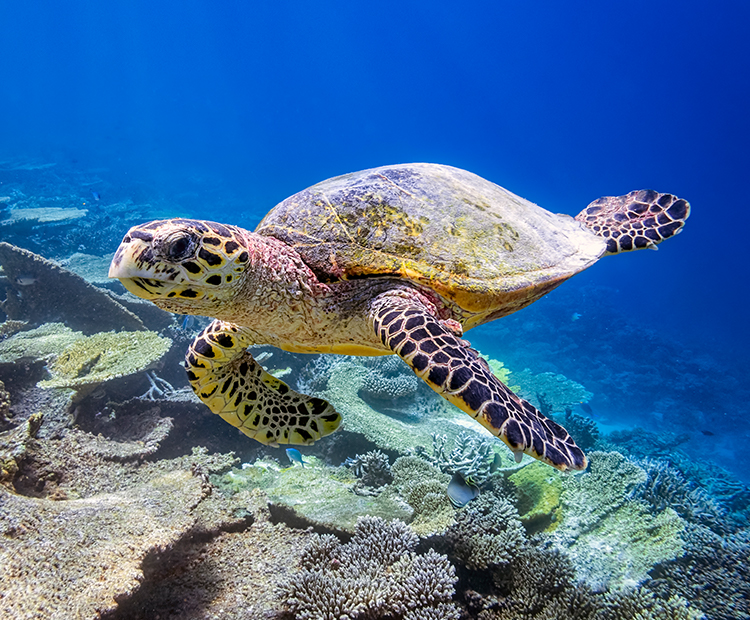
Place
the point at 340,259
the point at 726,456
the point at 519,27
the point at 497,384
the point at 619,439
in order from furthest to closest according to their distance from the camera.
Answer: the point at 519,27 < the point at 726,456 < the point at 619,439 < the point at 340,259 < the point at 497,384

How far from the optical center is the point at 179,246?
67.2 inches

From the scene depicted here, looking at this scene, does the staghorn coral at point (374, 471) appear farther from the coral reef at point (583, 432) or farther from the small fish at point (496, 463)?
the coral reef at point (583, 432)

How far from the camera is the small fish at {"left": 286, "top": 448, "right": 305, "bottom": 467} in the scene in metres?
4.21

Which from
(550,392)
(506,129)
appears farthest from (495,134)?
(550,392)

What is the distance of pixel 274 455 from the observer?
473 cm

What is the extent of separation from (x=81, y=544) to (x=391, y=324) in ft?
7.94

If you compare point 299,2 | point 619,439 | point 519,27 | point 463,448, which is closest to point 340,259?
point 463,448

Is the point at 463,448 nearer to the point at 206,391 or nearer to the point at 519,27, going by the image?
the point at 206,391

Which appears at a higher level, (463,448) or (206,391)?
(463,448)

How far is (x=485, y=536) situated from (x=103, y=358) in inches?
192

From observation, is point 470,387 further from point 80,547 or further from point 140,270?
point 80,547

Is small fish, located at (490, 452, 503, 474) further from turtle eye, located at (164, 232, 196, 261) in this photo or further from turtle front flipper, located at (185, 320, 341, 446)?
turtle eye, located at (164, 232, 196, 261)

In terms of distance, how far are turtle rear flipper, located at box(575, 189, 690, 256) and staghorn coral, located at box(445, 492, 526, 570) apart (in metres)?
2.67

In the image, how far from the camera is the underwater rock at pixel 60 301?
19.1 ft
